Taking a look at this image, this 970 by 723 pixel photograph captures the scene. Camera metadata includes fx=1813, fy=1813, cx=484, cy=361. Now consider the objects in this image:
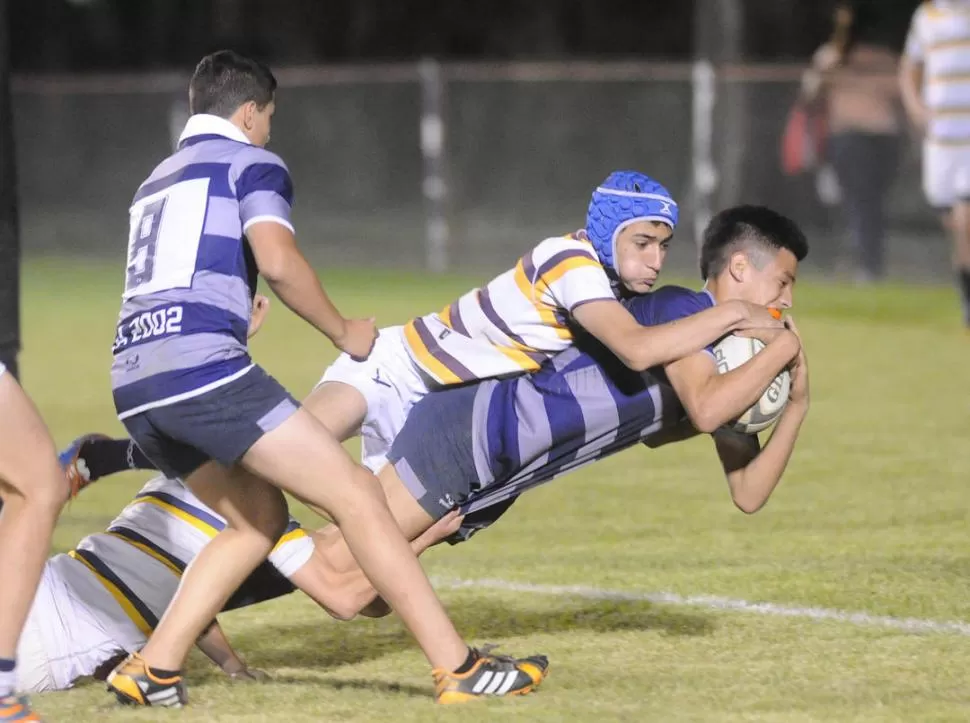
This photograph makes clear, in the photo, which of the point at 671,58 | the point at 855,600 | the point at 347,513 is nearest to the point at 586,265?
the point at 347,513

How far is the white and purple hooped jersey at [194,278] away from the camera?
461cm

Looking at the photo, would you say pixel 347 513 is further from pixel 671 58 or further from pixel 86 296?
pixel 671 58

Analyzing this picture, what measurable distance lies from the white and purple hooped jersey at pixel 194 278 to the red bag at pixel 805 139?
14.5m

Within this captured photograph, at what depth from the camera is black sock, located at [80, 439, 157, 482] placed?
223 inches

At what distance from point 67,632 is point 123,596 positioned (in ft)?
0.69

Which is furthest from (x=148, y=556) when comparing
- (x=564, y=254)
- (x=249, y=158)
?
(x=564, y=254)

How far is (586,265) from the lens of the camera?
5125 mm

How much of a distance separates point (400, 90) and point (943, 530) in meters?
19.7

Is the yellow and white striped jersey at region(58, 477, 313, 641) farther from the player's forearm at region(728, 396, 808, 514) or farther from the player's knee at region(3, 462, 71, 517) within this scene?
the player's forearm at region(728, 396, 808, 514)

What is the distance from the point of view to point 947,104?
13195mm

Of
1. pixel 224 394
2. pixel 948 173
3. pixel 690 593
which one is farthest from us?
pixel 948 173

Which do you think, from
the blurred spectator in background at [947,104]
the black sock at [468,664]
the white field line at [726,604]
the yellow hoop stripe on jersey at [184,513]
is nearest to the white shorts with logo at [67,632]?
the yellow hoop stripe on jersey at [184,513]

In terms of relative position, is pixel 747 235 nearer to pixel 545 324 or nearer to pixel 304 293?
pixel 545 324

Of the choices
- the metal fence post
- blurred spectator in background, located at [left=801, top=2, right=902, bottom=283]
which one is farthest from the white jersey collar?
the metal fence post
